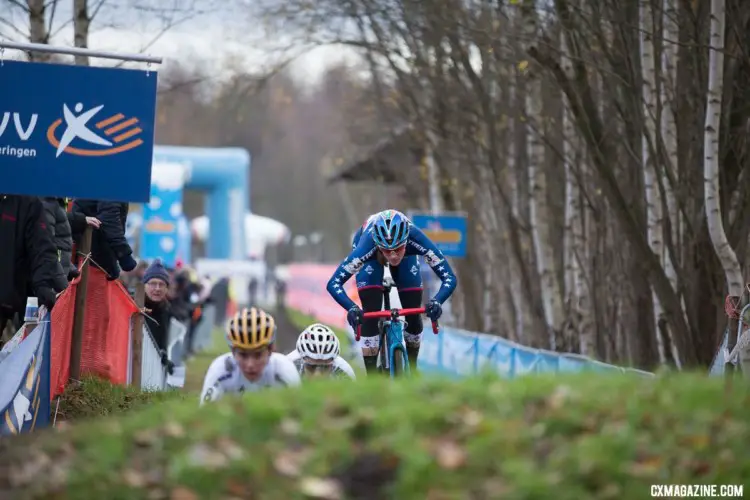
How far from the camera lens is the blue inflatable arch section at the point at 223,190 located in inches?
2016

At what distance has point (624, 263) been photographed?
1972 cm

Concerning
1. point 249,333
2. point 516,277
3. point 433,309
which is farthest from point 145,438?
point 516,277

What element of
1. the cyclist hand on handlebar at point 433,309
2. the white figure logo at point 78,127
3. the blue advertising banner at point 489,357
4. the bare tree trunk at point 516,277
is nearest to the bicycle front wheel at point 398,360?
the cyclist hand on handlebar at point 433,309

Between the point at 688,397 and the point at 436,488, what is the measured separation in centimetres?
176

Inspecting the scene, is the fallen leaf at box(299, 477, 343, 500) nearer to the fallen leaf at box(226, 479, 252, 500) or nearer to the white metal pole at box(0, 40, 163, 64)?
the fallen leaf at box(226, 479, 252, 500)

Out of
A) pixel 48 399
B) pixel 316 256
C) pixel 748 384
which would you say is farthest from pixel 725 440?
pixel 316 256

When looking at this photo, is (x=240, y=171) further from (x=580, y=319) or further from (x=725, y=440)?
(x=725, y=440)

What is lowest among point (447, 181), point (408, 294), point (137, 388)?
point (137, 388)

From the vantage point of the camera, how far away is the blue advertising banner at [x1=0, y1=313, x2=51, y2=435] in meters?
9.05

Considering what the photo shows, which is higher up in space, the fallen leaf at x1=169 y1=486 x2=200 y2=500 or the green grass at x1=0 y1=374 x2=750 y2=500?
the green grass at x1=0 y1=374 x2=750 y2=500

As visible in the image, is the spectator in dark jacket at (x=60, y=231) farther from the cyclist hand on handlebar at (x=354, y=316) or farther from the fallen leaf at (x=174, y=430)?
the fallen leaf at (x=174, y=430)

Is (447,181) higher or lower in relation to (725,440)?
higher

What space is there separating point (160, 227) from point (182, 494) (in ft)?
102

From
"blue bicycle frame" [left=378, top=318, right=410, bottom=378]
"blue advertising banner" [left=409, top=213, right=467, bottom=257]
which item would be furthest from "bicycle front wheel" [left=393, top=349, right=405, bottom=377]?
"blue advertising banner" [left=409, top=213, right=467, bottom=257]
